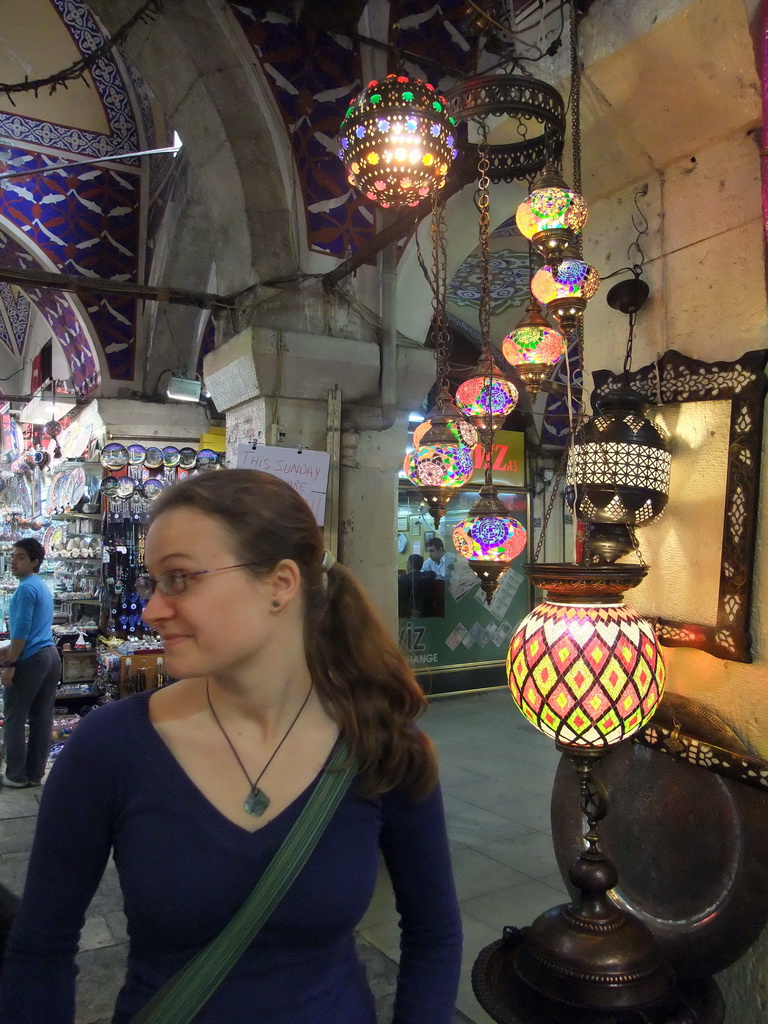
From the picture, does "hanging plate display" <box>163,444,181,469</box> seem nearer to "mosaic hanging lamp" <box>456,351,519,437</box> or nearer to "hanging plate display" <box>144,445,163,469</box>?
"hanging plate display" <box>144,445,163,469</box>

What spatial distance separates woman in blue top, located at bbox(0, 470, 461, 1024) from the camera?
0.98 meters

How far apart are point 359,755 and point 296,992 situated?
1.07 feet

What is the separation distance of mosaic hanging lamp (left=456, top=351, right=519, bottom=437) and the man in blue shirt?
349cm

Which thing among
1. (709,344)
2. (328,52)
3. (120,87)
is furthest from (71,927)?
(120,87)

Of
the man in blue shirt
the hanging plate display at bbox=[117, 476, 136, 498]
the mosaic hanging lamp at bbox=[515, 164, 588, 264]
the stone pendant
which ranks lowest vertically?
the man in blue shirt

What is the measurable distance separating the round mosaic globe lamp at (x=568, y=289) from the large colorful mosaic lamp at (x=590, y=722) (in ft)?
3.03

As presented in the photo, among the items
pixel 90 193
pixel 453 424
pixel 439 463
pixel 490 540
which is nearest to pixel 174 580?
pixel 490 540

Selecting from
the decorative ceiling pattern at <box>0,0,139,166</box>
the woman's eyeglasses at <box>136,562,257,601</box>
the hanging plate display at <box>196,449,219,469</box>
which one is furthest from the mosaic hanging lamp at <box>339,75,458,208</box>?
the hanging plate display at <box>196,449,219,469</box>

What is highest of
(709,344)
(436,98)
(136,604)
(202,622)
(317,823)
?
(436,98)

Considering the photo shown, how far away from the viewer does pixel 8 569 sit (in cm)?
897

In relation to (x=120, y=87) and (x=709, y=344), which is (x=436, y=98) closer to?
(x=709, y=344)

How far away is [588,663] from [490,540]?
1046 millimetres

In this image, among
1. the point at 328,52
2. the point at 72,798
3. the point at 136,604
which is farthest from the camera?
the point at 136,604

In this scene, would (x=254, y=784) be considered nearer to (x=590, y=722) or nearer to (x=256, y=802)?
(x=256, y=802)
